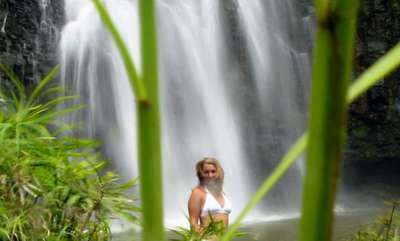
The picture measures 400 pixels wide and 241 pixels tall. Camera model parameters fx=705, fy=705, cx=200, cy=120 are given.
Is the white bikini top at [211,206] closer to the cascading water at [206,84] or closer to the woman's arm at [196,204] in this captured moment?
the woman's arm at [196,204]

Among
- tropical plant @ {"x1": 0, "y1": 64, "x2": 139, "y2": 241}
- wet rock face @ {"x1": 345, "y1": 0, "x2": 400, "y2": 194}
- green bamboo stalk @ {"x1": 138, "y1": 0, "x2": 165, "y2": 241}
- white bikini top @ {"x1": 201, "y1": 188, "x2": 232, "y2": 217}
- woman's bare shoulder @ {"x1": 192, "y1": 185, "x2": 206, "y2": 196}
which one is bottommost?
green bamboo stalk @ {"x1": 138, "y1": 0, "x2": 165, "y2": 241}

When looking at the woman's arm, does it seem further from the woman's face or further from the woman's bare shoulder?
the woman's face

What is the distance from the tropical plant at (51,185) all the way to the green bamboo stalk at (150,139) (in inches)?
53.6

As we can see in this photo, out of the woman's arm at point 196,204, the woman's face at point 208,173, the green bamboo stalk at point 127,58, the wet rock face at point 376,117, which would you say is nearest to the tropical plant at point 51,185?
the woman's arm at point 196,204

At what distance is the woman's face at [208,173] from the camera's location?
13.0 ft

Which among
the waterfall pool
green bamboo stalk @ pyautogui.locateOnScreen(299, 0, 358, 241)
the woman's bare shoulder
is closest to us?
green bamboo stalk @ pyautogui.locateOnScreen(299, 0, 358, 241)

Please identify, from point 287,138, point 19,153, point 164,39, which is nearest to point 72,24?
point 164,39

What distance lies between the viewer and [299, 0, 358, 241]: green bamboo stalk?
0.33 meters

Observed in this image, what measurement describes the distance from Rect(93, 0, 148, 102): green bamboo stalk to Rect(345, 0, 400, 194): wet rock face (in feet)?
56.5

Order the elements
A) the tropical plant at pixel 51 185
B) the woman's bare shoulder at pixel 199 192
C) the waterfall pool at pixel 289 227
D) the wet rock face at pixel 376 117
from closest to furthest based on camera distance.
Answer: the tropical plant at pixel 51 185, the woman's bare shoulder at pixel 199 192, the waterfall pool at pixel 289 227, the wet rock face at pixel 376 117

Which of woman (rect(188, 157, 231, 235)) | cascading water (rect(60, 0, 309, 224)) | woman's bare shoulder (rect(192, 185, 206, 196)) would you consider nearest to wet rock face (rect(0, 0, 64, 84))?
cascading water (rect(60, 0, 309, 224))

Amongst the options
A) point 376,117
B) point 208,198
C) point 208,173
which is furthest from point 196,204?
point 376,117

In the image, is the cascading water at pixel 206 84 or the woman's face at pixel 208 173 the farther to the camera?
the cascading water at pixel 206 84

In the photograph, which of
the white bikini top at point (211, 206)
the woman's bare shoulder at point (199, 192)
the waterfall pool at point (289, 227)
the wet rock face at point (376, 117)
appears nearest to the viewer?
the white bikini top at point (211, 206)
